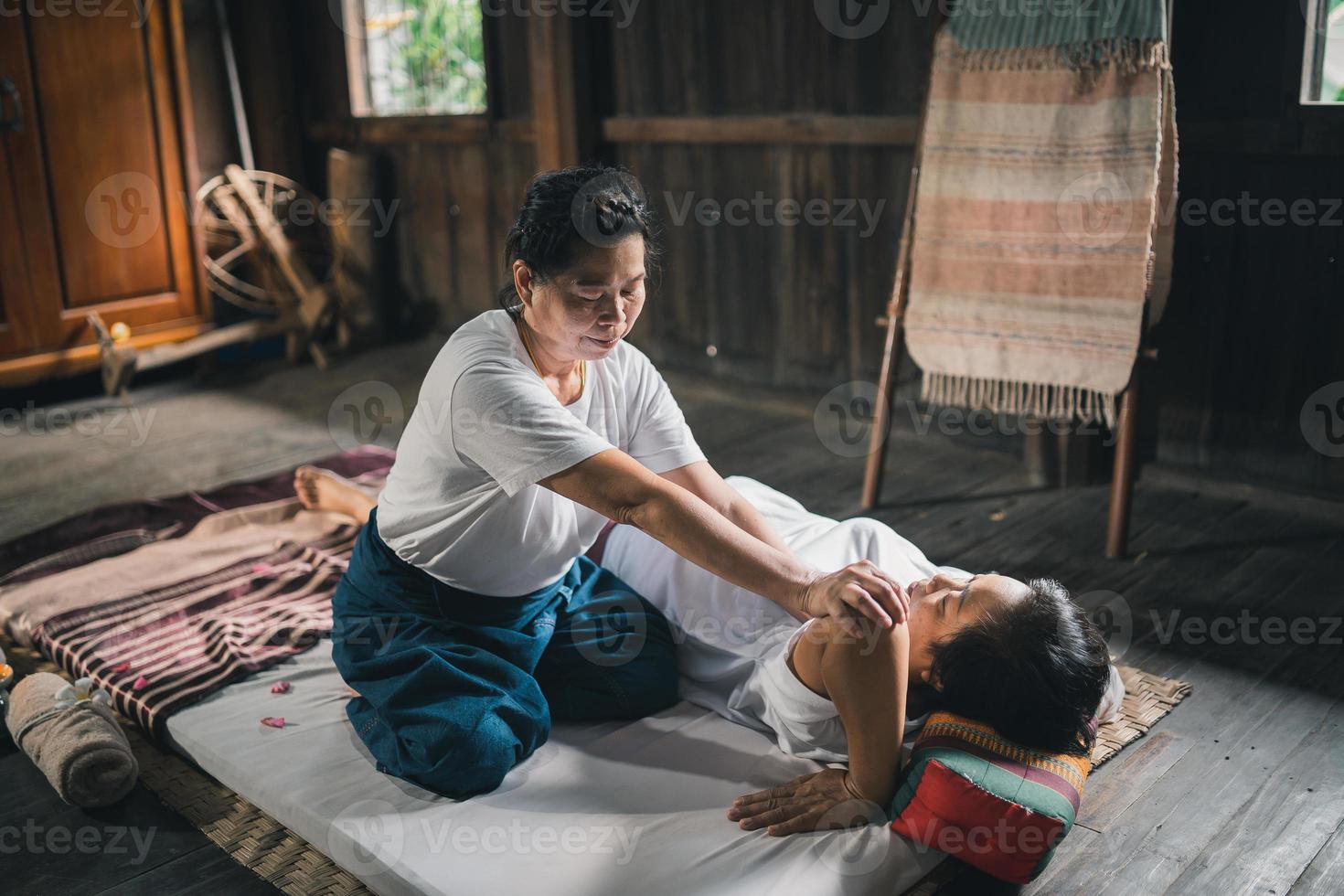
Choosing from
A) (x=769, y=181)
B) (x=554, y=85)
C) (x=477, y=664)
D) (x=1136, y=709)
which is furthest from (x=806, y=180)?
(x=477, y=664)

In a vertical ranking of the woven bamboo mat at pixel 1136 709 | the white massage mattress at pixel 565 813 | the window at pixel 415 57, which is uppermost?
the window at pixel 415 57

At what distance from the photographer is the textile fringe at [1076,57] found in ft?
8.52

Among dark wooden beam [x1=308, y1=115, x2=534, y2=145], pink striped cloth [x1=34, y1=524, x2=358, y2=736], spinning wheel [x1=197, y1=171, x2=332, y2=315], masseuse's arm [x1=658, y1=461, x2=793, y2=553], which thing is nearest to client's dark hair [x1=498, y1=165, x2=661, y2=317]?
masseuse's arm [x1=658, y1=461, x2=793, y2=553]

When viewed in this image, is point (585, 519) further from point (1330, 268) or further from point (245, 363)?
point (245, 363)

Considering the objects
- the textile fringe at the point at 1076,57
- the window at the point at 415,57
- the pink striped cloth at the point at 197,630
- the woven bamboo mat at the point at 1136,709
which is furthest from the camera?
the window at the point at 415,57

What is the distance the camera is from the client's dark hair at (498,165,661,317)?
1.65m

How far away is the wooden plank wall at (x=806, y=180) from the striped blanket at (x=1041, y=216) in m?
0.33

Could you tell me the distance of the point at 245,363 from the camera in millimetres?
5121

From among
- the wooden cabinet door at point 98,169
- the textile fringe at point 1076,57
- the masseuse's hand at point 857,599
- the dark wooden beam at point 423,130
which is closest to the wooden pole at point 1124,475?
the textile fringe at point 1076,57

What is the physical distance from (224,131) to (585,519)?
162 inches

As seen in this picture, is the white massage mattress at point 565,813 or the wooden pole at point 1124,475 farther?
the wooden pole at point 1124,475

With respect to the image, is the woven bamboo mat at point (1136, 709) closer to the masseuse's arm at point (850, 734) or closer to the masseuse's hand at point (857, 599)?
the masseuse's arm at point (850, 734)

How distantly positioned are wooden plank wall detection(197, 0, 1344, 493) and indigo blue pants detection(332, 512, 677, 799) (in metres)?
1.82

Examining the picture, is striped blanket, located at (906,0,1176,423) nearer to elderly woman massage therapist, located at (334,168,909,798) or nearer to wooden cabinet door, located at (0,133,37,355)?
elderly woman massage therapist, located at (334,168,909,798)
